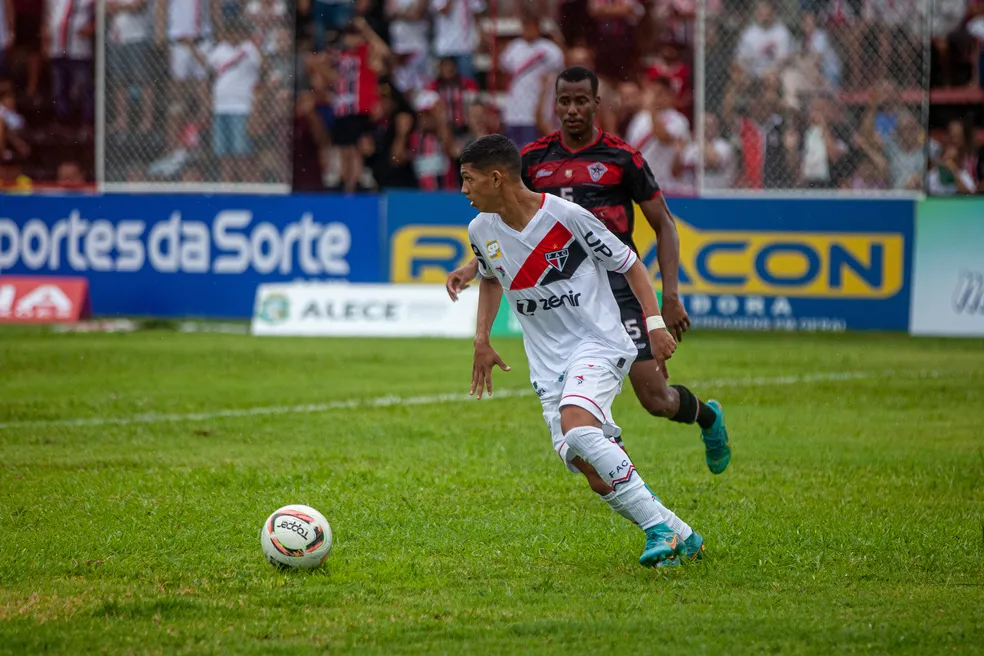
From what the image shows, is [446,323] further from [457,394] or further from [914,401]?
[914,401]

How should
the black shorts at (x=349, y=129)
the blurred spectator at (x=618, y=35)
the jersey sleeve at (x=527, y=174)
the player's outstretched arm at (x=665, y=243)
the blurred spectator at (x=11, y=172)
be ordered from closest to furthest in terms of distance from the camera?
the player's outstretched arm at (x=665, y=243) < the jersey sleeve at (x=527, y=174) < the blurred spectator at (x=618, y=35) < the black shorts at (x=349, y=129) < the blurred spectator at (x=11, y=172)

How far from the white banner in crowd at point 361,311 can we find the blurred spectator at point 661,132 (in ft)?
10.2

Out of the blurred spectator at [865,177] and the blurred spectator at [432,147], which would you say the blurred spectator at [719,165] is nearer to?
the blurred spectator at [865,177]

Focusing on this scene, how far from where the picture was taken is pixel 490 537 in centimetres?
610

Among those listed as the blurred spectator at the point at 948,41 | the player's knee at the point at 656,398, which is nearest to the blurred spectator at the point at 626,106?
the blurred spectator at the point at 948,41

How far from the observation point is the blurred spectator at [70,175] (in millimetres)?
20000

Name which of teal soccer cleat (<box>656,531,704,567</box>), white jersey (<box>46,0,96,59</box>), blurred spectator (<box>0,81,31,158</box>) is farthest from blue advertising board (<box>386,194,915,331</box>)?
teal soccer cleat (<box>656,531,704,567</box>)

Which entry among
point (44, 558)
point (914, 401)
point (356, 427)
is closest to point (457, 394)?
point (356, 427)

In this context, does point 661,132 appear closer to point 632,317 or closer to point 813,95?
point 813,95

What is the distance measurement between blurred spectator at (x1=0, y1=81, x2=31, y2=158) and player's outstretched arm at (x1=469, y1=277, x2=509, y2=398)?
635 inches

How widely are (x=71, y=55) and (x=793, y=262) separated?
11100 mm

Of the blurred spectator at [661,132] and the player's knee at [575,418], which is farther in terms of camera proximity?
the blurred spectator at [661,132]

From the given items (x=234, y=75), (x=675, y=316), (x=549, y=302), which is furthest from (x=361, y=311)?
(x=549, y=302)

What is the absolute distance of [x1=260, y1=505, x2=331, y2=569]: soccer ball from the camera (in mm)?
5441
